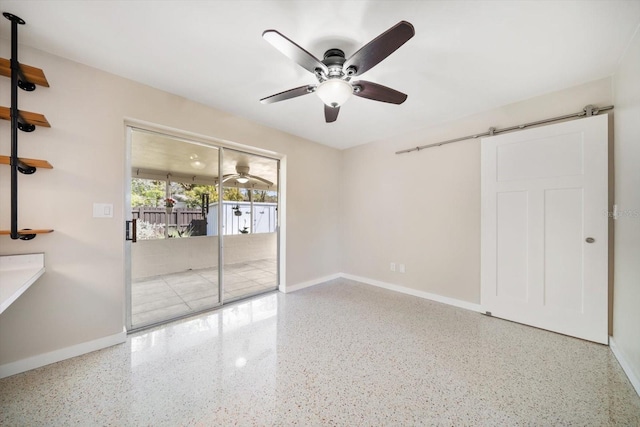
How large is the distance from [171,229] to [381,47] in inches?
112

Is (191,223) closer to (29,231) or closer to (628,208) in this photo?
(29,231)

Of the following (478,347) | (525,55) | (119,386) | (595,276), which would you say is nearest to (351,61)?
(525,55)

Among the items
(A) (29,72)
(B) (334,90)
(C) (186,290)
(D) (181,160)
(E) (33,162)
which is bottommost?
(C) (186,290)

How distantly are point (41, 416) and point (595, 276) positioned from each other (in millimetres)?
4447

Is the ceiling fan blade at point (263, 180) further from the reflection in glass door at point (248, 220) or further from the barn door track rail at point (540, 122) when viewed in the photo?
the barn door track rail at point (540, 122)

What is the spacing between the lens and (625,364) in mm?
1846

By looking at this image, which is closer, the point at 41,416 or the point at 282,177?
the point at 41,416

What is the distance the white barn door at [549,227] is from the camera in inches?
88.3

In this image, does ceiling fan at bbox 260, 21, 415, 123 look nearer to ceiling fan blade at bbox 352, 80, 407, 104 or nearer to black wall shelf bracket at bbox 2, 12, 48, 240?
ceiling fan blade at bbox 352, 80, 407, 104

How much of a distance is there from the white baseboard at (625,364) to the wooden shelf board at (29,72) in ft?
16.2

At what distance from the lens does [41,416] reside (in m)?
1.44

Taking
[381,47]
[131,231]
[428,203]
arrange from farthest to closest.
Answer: [428,203] < [131,231] < [381,47]

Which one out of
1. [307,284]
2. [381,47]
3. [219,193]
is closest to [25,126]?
[219,193]

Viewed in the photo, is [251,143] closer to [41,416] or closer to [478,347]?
[41,416]
